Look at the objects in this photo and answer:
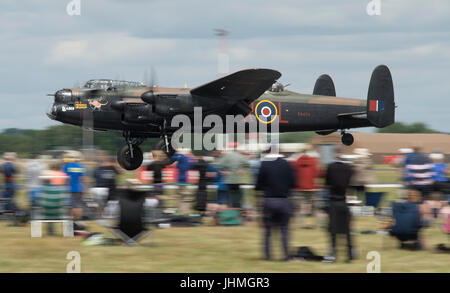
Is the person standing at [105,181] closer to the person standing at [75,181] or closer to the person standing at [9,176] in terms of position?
the person standing at [75,181]

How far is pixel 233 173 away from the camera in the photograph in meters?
13.1

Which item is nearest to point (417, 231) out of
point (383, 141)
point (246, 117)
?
point (246, 117)

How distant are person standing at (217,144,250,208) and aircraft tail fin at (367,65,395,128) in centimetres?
794

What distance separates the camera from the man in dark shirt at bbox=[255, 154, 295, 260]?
8.80 metres

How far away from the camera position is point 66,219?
10.8 m

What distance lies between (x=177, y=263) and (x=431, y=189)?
243 inches

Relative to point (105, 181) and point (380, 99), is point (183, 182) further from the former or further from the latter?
point (380, 99)

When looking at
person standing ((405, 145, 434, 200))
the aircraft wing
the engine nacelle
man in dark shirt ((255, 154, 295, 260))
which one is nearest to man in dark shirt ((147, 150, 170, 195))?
the engine nacelle

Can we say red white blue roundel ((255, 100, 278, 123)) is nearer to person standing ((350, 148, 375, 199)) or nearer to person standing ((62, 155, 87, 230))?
person standing ((350, 148, 375, 199))

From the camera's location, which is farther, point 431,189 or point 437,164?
point 437,164

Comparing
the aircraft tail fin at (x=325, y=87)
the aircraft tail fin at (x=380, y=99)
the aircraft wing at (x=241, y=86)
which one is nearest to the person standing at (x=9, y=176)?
the aircraft wing at (x=241, y=86)

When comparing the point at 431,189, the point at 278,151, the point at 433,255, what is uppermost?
the point at 278,151
